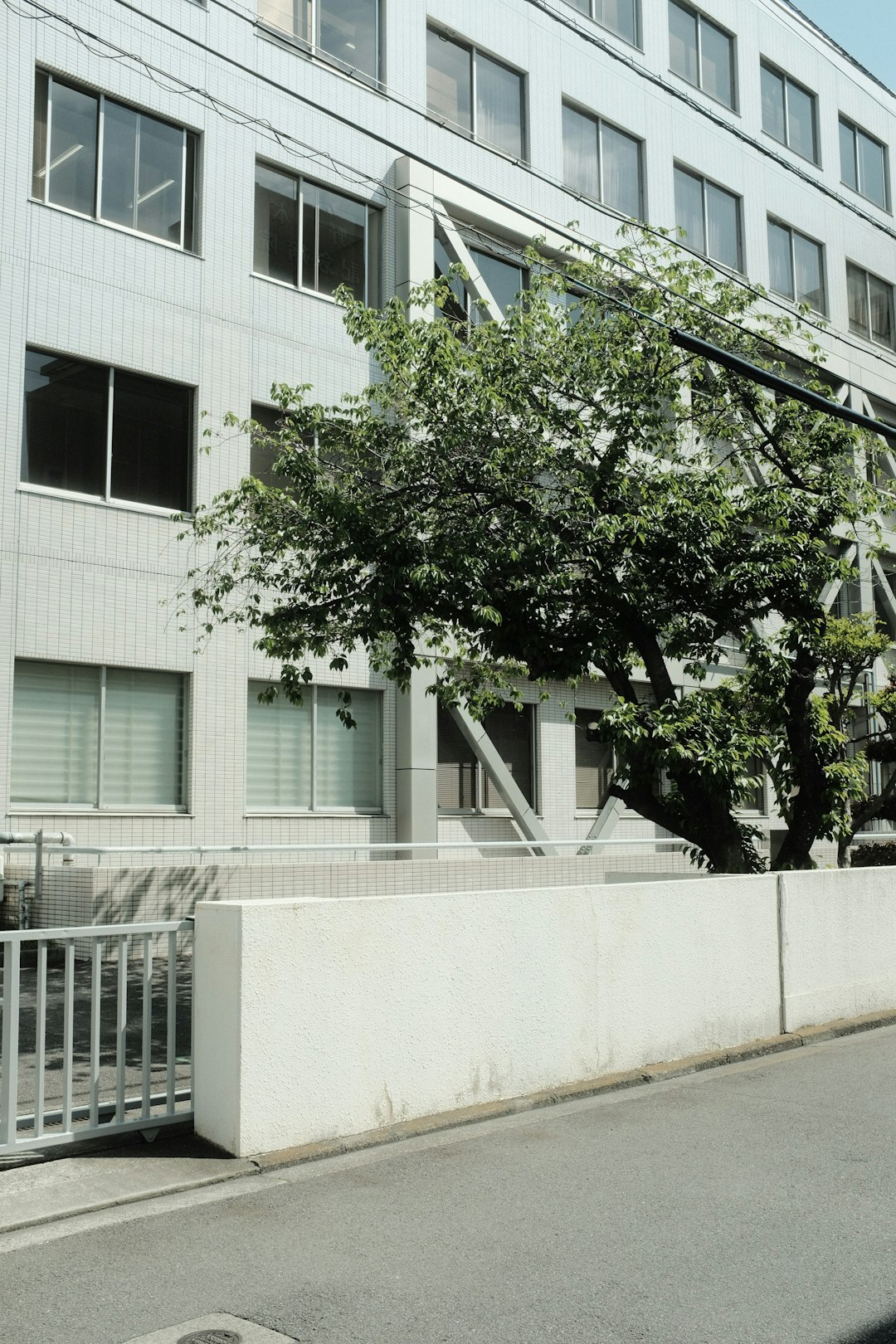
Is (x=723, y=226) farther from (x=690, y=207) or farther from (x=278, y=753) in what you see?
(x=278, y=753)

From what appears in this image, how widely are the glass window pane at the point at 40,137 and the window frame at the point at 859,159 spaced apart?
20.2 metres

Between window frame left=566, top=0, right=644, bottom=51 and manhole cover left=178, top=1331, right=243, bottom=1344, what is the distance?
23592mm

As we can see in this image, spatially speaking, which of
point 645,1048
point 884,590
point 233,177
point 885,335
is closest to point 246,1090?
point 645,1048

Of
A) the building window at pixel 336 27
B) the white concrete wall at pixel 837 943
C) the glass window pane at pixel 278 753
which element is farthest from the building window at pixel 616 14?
the white concrete wall at pixel 837 943

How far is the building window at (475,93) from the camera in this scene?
67.3 feet

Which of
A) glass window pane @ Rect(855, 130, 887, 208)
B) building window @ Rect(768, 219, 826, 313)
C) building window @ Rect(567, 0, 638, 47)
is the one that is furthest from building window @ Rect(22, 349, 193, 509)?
glass window pane @ Rect(855, 130, 887, 208)

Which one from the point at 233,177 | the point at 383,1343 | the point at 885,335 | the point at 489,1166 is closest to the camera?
the point at 383,1343

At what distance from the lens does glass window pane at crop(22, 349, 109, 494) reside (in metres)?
15.3

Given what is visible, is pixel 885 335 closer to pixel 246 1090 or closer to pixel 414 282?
pixel 414 282

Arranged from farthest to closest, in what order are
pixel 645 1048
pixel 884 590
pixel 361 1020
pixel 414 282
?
pixel 884 590
pixel 414 282
pixel 645 1048
pixel 361 1020

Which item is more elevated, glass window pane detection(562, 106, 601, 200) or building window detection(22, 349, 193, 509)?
glass window pane detection(562, 106, 601, 200)

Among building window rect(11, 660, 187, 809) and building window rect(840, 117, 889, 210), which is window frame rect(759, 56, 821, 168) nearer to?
building window rect(840, 117, 889, 210)

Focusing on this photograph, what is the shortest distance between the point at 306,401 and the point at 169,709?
4760mm

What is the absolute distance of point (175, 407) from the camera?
659 inches
